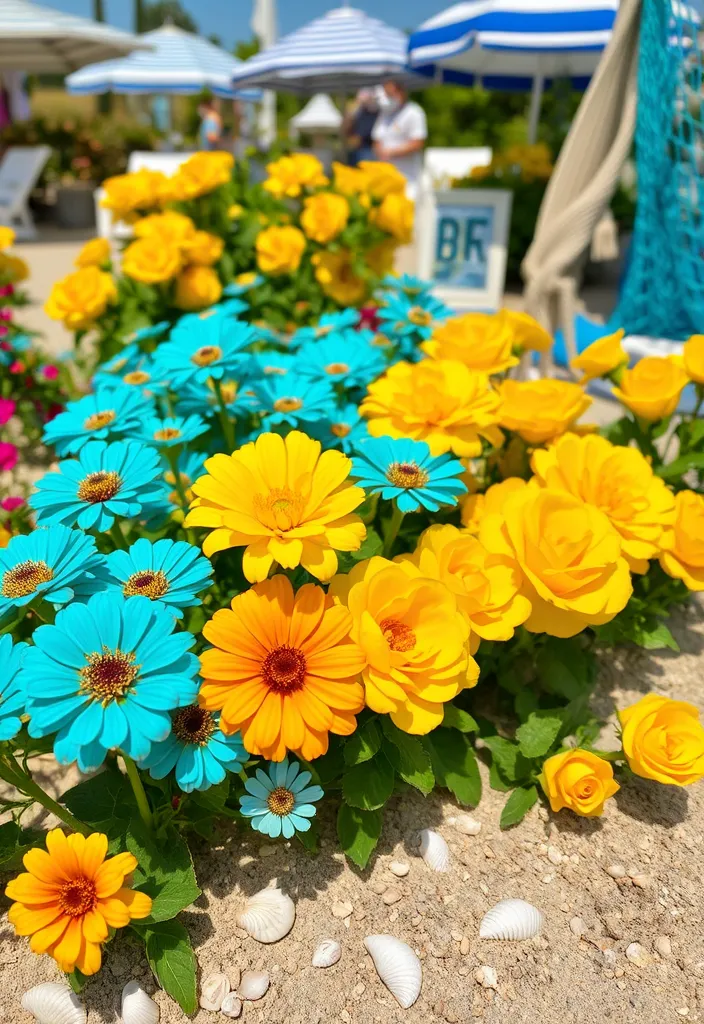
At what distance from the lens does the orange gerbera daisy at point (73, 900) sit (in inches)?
32.7

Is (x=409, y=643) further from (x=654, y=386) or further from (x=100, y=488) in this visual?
(x=654, y=386)

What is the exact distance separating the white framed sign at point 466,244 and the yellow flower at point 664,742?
10.7 ft

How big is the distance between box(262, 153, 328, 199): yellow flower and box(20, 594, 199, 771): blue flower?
2152mm

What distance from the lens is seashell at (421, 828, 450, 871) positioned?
116cm

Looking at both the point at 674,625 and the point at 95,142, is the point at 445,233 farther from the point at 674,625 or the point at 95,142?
the point at 95,142

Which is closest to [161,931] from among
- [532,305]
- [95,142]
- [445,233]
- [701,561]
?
[701,561]

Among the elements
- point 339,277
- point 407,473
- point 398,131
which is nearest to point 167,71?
point 398,131

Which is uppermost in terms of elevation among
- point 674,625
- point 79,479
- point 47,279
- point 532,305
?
point 79,479

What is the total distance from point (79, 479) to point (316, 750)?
62cm

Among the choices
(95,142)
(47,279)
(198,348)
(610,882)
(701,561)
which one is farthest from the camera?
(95,142)

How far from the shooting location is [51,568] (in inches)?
39.9

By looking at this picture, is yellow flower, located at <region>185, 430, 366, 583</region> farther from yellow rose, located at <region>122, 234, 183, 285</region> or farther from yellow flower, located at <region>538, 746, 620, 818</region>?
yellow rose, located at <region>122, 234, 183, 285</region>

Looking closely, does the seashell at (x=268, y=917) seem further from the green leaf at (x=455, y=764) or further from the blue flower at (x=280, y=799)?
the green leaf at (x=455, y=764)

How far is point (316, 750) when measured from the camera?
0.90 meters
